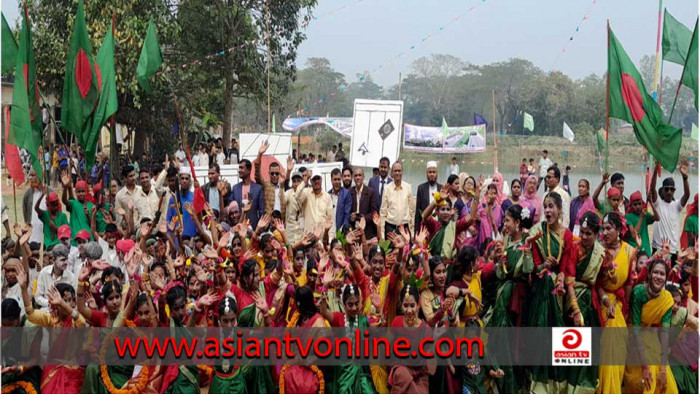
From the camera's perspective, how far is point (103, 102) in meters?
8.23

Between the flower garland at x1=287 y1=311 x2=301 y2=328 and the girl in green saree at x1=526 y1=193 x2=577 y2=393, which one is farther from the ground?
the girl in green saree at x1=526 y1=193 x2=577 y2=393

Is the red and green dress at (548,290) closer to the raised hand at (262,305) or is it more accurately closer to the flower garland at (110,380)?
the raised hand at (262,305)

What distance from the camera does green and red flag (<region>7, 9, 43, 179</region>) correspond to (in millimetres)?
7168

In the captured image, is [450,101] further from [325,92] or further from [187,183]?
[187,183]

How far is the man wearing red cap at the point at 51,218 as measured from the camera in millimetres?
8070

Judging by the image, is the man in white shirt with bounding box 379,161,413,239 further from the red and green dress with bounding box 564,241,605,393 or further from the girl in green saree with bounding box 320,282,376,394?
the girl in green saree with bounding box 320,282,376,394

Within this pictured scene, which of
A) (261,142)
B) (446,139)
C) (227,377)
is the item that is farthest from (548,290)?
(446,139)

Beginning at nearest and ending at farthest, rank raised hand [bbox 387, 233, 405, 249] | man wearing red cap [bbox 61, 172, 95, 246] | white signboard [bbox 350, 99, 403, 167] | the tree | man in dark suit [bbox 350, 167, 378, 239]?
1. raised hand [bbox 387, 233, 405, 249]
2. man wearing red cap [bbox 61, 172, 95, 246]
3. man in dark suit [bbox 350, 167, 378, 239]
4. white signboard [bbox 350, 99, 403, 167]
5. the tree

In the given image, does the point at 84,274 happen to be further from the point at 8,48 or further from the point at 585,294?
the point at 8,48

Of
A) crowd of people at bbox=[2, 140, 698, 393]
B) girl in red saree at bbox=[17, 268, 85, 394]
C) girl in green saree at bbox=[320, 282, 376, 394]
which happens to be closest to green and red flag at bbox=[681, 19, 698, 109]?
crowd of people at bbox=[2, 140, 698, 393]

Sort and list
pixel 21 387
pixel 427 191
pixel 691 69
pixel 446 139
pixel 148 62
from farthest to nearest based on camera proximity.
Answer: pixel 446 139, pixel 148 62, pixel 427 191, pixel 691 69, pixel 21 387

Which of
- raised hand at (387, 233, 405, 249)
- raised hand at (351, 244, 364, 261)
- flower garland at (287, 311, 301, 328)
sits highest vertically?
raised hand at (387, 233, 405, 249)

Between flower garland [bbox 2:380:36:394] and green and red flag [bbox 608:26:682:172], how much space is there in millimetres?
5596

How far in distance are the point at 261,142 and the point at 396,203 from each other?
6528mm
